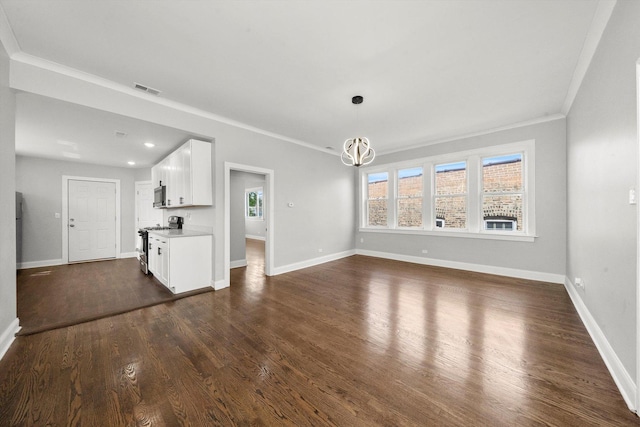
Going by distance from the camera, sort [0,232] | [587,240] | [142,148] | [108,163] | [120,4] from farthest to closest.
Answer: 1. [108,163]
2. [142,148]
3. [587,240]
4. [0,232]
5. [120,4]

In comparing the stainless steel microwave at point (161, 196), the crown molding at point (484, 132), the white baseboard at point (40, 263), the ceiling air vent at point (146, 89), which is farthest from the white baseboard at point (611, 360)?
the white baseboard at point (40, 263)

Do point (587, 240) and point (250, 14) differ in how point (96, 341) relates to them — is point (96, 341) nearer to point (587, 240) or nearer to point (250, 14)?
point (250, 14)

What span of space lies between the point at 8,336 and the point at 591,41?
6.24m

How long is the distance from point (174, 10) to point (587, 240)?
467cm

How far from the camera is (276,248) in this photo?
483 cm

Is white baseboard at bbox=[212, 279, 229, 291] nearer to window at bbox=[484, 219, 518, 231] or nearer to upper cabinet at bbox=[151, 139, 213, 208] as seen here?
upper cabinet at bbox=[151, 139, 213, 208]

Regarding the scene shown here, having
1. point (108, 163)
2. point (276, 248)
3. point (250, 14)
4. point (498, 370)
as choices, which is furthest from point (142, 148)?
point (498, 370)

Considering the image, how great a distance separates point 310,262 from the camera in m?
5.56

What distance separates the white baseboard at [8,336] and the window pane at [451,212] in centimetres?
667

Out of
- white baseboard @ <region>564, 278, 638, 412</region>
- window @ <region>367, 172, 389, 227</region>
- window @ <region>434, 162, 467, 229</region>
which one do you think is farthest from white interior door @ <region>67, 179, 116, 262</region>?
white baseboard @ <region>564, 278, 638, 412</region>

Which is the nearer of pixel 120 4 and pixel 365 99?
pixel 120 4

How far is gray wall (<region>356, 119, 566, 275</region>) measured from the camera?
4031 millimetres

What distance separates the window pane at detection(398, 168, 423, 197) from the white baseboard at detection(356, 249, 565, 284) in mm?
1606

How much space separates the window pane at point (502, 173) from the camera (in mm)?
4535
